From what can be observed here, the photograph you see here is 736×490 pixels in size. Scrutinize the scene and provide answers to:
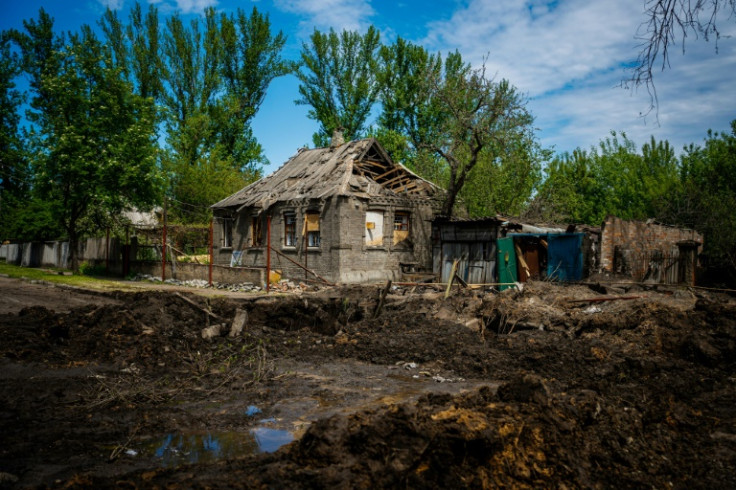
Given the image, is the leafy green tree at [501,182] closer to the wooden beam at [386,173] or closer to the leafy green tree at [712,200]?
the wooden beam at [386,173]

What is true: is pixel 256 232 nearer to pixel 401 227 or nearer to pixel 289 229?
pixel 289 229

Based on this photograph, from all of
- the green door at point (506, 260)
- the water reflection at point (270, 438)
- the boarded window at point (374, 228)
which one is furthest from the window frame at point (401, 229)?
the water reflection at point (270, 438)

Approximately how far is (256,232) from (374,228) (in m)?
6.36

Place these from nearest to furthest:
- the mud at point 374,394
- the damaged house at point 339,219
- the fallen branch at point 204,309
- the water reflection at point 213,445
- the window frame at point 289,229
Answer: the mud at point 374,394, the water reflection at point 213,445, the fallen branch at point 204,309, the damaged house at point 339,219, the window frame at point 289,229

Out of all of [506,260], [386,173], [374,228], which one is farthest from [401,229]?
[506,260]

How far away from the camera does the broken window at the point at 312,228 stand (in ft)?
75.0

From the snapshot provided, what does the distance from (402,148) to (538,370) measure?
114 ft

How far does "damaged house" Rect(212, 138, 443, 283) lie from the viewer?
2219 cm

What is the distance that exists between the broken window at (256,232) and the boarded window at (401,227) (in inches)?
260

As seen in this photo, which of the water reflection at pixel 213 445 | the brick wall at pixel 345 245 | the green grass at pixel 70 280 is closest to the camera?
the water reflection at pixel 213 445

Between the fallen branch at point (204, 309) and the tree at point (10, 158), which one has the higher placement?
the tree at point (10, 158)

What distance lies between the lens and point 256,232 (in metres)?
25.8

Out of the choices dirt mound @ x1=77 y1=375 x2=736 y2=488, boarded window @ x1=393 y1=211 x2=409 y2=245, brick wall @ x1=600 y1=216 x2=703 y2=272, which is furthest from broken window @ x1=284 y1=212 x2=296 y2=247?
dirt mound @ x1=77 y1=375 x2=736 y2=488

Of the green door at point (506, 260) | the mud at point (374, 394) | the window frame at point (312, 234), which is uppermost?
the window frame at point (312, 234)
